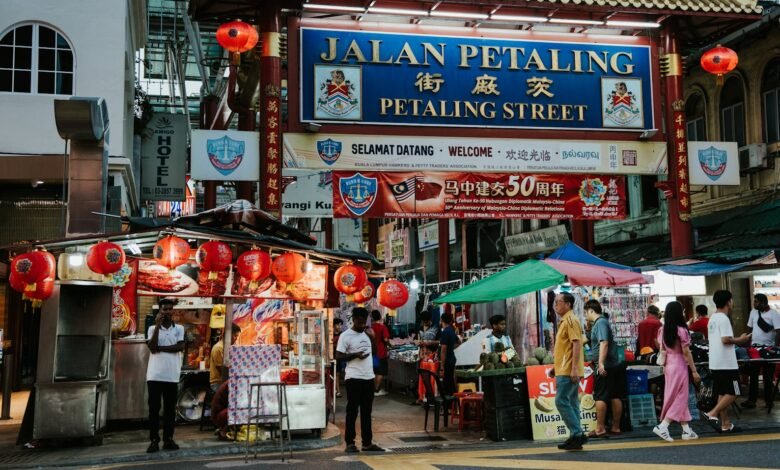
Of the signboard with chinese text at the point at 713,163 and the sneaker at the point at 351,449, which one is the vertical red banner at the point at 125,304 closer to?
the sneaker at the point at 351,449

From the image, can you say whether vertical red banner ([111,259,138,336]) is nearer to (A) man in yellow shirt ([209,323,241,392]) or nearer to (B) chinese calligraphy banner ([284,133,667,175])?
(A) man in yellow shirt ([209,323,241,392])

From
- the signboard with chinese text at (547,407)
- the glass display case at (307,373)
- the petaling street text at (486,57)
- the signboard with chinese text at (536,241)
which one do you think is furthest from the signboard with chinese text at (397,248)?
the signboard with chinese text at (547,407)

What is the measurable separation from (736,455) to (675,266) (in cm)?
714

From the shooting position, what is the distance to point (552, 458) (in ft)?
32.3

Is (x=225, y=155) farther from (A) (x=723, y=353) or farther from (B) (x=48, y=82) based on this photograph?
(A) (x=723, y=353)

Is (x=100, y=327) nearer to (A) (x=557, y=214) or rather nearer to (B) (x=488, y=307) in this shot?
(A) (x=557, y=214)

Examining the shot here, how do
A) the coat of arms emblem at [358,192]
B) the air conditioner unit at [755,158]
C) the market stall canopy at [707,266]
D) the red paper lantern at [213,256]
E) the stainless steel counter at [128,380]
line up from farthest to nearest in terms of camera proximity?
the air conditioner unit at [755,158], the coat of arms emblem at [358,192], the market stall canopy at [707,266], the stainless steel counter at [128,380], the red paper lantern at [213,256]

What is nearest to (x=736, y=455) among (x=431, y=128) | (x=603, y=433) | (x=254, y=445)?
(x=603, y=433)

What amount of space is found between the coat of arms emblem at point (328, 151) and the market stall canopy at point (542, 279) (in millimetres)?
3989

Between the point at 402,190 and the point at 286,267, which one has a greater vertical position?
the point at 402,190

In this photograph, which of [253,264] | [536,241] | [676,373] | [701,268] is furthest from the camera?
[536,241]

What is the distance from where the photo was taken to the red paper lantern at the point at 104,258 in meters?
11.3

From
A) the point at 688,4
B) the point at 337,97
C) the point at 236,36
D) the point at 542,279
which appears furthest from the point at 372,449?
the point at 688,4

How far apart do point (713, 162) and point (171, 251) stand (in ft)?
38.8
